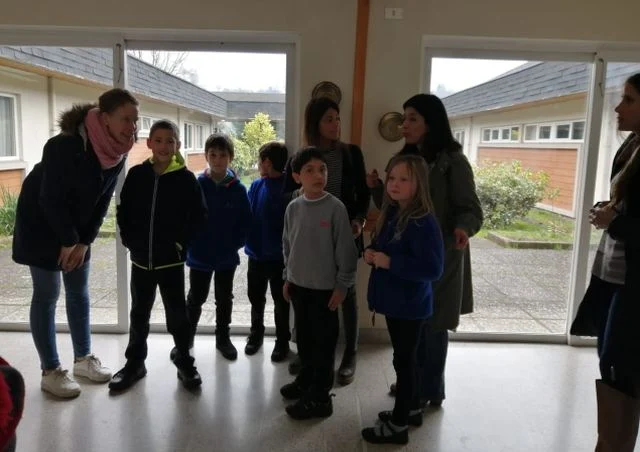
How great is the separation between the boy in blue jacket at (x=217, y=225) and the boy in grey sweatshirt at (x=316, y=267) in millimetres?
561

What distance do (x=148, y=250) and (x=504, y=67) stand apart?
2349mm

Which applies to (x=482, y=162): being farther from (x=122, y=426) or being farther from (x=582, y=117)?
(x=122, y=426)

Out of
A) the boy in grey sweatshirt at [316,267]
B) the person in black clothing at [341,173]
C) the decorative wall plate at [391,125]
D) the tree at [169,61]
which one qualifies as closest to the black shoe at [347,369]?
the person in black clothing at [341,173]

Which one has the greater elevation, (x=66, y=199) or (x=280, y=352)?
(x=66, y=199)

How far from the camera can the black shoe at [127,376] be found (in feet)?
7.84

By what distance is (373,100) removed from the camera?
2850mm

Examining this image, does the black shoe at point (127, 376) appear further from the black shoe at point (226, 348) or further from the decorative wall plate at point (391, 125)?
the decorative wall plate at point (391, 125)

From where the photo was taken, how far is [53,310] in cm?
238

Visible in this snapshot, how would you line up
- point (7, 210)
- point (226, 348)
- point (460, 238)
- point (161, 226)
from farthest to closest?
point (7, 210) → point (226, 348) → point (161, 226) → point (460, 238)

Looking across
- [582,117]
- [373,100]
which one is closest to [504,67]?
[582,117]

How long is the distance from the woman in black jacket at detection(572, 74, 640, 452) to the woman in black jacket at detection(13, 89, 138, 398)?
6.54ft

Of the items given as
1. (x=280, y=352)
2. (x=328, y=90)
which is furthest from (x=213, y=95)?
(x=280, y=352)

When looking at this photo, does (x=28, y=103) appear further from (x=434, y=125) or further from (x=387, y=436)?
(x=387, y=436)

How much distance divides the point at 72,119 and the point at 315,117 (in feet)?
3.67
